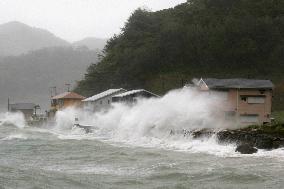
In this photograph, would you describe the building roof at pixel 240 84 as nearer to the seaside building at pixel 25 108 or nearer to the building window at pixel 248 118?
the building window at pixel 248 118

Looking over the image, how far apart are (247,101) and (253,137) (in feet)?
55.6


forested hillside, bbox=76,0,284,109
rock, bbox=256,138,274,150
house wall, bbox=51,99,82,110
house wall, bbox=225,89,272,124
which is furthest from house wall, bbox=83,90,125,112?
rock, bbox=256,138,274,150

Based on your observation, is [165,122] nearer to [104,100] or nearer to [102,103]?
[104,100]

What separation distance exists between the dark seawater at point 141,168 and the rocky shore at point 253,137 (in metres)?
0.78

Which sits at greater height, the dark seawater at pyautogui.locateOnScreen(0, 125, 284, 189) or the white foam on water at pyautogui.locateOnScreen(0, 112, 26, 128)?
the dark seawater at pyautogui.locateOnScreen(0, 125, 284, 189)

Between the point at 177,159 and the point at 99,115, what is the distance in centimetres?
4553

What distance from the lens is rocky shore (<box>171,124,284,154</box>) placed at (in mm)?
33531

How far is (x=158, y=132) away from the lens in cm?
5091

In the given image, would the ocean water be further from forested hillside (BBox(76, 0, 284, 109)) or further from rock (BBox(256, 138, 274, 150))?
forested hillside (BBox(76, 0, 284, 109))

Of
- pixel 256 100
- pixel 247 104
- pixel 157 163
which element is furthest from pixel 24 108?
pixel 157 163

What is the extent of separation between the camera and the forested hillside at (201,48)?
78938 millimetres

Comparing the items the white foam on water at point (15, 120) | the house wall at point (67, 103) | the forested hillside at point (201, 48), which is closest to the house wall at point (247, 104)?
the forested hillside at point (201, 48)

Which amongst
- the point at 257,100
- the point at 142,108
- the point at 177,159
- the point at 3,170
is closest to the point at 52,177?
the point at 3,170

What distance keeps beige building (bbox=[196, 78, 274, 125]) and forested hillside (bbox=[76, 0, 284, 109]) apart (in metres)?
15.6
